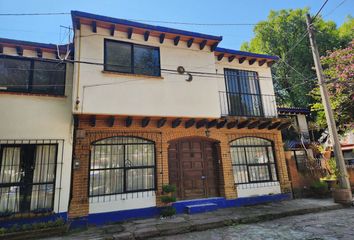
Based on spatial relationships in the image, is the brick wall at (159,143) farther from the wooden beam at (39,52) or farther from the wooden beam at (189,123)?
the wooden beam at (39,52)

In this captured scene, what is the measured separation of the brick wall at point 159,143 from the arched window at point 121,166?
23 cm

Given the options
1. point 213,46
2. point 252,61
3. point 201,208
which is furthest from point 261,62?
point 201,208

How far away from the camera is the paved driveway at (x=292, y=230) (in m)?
5.25

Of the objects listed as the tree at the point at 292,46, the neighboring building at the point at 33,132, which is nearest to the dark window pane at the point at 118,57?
the neighboring building at the point at 33,132

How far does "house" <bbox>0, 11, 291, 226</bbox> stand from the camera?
7.06 meters

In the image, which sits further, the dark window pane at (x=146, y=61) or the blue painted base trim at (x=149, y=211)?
the dark window pane at (x=146, y=61)

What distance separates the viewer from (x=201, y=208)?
798 cm

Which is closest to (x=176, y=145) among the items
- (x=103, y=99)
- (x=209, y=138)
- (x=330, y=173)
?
(x=209, y=138)

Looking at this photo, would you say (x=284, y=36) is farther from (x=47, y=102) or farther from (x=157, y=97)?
(x=47, y=102)

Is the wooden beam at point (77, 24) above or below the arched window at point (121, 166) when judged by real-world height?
above

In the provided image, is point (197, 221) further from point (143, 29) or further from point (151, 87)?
point (143, 29)

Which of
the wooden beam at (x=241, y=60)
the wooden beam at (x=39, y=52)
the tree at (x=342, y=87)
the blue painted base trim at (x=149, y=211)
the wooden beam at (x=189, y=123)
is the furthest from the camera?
the tree at (x=342, y=87)

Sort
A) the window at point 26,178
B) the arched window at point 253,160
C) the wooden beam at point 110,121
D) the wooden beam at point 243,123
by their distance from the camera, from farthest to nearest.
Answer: the arched window at point 253,160
the wooden beam at point 243,123
the wooden beam at point 110,121
the window at point 26,178

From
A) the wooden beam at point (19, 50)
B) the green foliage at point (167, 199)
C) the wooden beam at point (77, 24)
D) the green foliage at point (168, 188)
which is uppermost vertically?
the wooden beam at point (77, 24)
